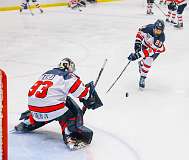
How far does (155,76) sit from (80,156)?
9.66 ft

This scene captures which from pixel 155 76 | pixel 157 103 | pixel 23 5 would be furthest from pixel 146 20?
pixel 157 103

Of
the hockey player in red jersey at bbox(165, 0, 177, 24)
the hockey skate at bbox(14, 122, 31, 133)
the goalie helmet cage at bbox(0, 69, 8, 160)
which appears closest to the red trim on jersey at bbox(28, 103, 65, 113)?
the hockey skate at bbox(14, 122, 31, 133)

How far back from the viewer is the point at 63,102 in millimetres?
3928

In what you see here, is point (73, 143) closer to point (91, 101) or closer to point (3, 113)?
point (91, 101)

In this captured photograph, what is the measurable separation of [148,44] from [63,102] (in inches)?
83.4

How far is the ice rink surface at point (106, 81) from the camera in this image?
4.05 metres

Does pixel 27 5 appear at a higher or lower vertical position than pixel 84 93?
lower

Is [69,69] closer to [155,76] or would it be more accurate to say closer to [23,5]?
[155,76]

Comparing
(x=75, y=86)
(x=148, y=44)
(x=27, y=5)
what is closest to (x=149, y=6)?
(x=27, y=5)

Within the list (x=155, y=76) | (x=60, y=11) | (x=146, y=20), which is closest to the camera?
(x=155, y=76)

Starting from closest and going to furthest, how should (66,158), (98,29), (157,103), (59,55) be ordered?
(66,158) → (157,103) → (59,55) → (98,29)

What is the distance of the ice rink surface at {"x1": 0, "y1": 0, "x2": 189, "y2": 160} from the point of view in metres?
4.05

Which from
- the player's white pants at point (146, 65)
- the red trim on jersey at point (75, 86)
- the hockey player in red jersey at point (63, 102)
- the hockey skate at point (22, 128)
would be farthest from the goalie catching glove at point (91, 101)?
the player's white pants at point (146, 65)

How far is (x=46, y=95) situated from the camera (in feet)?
12.8
